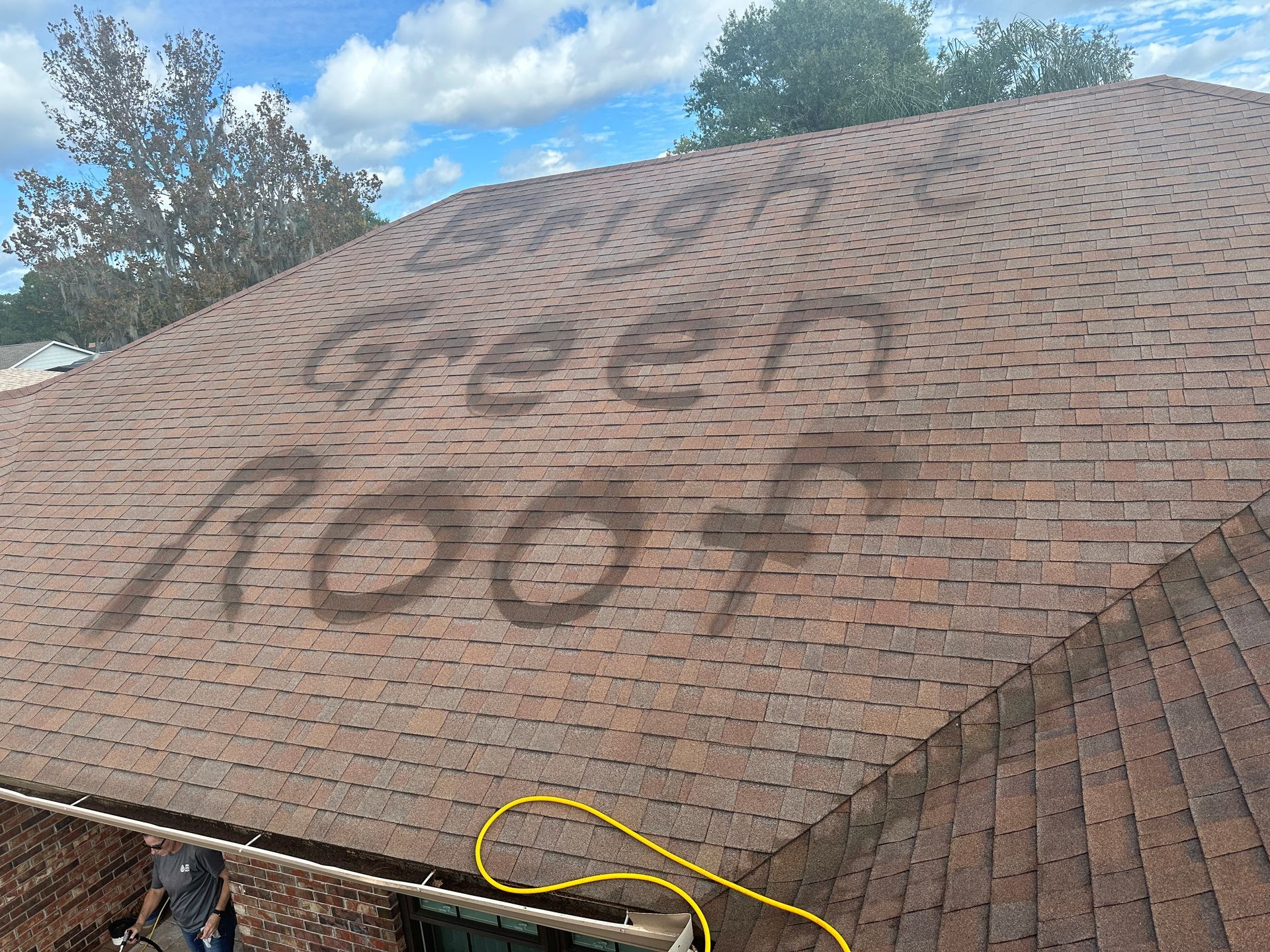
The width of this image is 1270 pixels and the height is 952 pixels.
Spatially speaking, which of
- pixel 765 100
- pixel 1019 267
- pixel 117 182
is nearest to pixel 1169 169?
pixel 1019 267

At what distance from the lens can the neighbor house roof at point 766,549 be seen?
13.2ft

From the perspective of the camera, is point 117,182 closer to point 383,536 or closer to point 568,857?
point 383,536

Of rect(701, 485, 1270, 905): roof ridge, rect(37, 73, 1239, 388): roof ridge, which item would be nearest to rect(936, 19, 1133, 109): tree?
rect(37, 73, 1239, 388): roof ridge

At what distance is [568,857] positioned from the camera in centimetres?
448

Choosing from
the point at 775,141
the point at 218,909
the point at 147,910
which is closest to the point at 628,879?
the point at 218,909

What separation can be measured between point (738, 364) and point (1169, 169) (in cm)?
422

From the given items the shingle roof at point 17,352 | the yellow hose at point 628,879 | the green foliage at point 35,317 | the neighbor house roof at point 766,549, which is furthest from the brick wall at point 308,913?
the green foliage at point 35,317

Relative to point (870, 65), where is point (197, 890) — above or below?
below

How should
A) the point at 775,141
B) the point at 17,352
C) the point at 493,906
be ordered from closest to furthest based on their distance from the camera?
the point at 493,906 < the point at 775,141 < the point at 17,352

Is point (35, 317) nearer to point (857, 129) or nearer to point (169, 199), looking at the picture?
point (169, 199)

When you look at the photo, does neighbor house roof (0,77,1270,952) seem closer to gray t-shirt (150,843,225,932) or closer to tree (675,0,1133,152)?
gray t-shirt (150,843,225,932)

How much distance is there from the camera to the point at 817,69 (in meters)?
29.7

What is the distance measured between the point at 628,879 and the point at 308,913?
3142mm

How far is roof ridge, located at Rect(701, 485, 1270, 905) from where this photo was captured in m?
4.24
